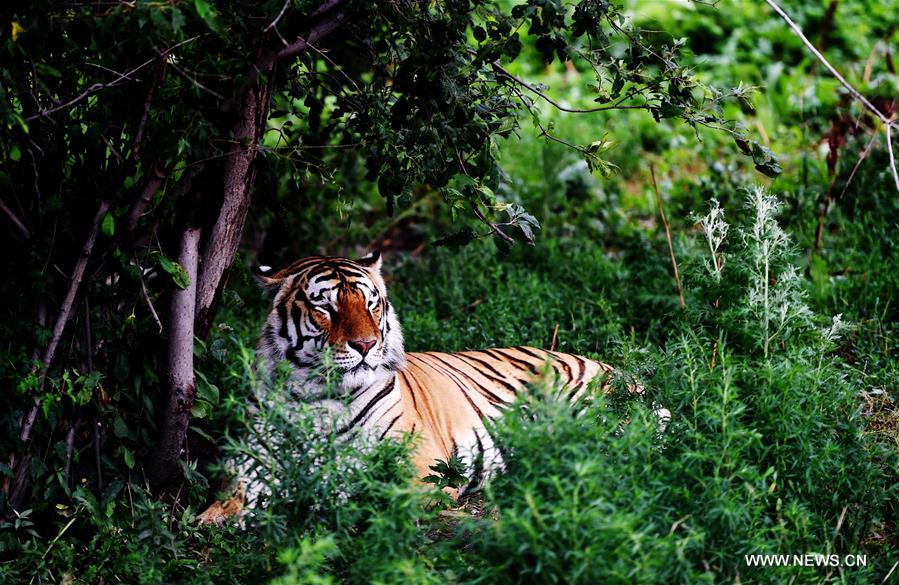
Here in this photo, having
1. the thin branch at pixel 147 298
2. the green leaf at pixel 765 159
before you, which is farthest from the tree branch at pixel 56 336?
the green leaf at pixel 765 159

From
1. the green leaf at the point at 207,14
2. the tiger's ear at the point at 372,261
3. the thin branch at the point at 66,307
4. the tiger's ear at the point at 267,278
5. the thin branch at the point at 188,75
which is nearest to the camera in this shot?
the green leaf at the point at 207,14

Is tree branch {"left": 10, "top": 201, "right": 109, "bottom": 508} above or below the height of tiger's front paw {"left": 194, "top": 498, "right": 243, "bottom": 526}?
above

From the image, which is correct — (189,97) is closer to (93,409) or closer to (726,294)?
(93,409)

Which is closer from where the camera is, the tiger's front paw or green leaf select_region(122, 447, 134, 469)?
green leaf select_region(122, 447, 134, 469)

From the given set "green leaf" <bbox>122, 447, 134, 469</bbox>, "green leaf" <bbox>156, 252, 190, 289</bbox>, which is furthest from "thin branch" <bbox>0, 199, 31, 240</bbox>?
"green leaf" <bbox>122, 447, 134, 469</bbox>

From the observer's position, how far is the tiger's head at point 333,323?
4.25 m

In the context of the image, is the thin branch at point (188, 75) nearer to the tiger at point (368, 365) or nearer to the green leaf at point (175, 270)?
the green leaf at point (175, 270)

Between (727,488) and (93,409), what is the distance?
7.38 feet

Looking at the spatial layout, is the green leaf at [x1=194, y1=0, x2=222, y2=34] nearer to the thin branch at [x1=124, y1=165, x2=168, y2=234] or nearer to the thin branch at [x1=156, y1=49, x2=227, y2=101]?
the thin branch at [x1=156, y1=49, x2=227, y2=101]

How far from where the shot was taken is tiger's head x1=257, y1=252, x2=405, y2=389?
4246mm

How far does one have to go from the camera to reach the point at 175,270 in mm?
3582

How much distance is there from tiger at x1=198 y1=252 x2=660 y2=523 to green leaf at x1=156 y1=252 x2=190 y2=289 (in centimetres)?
50

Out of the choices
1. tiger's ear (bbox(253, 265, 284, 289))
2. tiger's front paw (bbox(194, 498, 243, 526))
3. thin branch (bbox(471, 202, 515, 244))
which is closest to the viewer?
thin branch (bbox(471, 202, 515, 244))

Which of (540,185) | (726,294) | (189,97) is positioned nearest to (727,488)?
(726,294)
